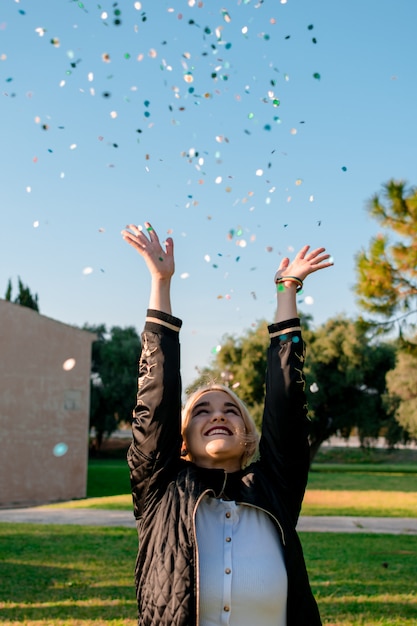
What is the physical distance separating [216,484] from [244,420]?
248 mm

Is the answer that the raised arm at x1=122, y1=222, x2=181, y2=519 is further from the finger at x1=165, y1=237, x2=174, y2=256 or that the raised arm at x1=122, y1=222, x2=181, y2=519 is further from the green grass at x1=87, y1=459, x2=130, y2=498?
the green grass at x1=87, y1=459, x2=130, y2=498

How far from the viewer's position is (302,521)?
453 inches

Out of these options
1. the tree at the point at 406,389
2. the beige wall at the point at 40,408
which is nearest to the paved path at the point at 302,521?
the beige wall at the point at 40,408

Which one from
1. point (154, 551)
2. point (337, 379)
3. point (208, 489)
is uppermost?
point (337, 379)

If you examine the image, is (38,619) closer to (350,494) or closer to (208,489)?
(208,489)

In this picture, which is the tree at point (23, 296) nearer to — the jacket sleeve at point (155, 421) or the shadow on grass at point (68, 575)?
the shadow on grass at point (68, 575)

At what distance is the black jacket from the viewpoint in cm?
192

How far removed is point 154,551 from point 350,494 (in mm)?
16741

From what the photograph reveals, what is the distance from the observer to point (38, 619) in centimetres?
512

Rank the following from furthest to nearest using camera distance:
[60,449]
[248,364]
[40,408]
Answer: [248,364], [60,449], [40,408]

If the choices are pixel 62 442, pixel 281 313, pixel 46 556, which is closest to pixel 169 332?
pixel 281 313

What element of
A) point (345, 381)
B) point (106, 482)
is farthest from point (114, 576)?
point (345, 381)

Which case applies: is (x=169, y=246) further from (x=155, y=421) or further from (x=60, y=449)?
(x=60, y=449)

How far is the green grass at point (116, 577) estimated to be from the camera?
528 cm
